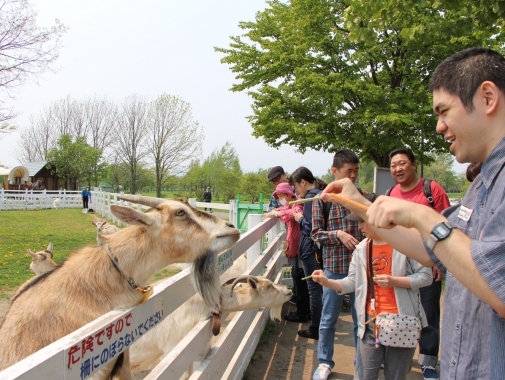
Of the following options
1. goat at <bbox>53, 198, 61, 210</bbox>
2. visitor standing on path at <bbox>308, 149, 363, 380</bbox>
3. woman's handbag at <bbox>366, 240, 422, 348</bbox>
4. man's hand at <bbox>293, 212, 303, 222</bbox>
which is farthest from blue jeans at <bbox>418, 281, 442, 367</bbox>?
goat at <bbox>53, 198, 61, 210</bbox>

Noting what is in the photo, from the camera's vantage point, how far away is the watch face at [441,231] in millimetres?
1134

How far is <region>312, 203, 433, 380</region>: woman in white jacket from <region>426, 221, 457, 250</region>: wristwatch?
1.47 meters

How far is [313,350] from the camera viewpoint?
4.57 metres

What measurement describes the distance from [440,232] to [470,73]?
548 millimetres

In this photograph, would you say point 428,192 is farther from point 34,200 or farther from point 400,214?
point 34,200

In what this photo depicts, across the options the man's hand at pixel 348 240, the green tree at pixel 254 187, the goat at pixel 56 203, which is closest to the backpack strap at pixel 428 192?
the man's hand at pixel 348 240

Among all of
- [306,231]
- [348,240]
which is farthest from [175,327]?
[306,231]

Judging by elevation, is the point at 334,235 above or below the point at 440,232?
below

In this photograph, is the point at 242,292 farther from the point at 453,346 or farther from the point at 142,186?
the point at 142,186

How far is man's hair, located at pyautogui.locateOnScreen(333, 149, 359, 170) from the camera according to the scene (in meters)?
3.98

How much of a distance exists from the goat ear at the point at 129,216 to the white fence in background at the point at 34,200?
2791 centimetres

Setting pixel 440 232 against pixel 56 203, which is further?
pixel 56 203

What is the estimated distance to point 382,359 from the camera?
2770 millimetres

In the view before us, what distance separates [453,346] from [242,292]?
230 cm
